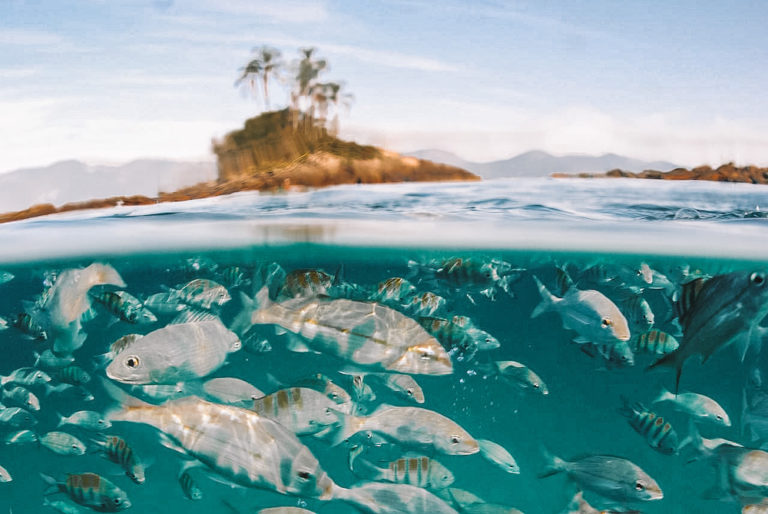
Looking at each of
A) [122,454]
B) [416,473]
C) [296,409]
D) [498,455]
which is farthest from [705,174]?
[122,454]

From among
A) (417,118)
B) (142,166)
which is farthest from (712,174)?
(142,166)

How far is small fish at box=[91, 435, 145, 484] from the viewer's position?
20.4 ft

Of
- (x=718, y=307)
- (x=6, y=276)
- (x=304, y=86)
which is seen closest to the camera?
(x=718, y=307)

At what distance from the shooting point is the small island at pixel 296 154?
7180mm

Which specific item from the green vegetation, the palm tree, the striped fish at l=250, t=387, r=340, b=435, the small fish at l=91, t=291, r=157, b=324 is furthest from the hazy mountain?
the striped fish at l=250, t=387, r=340, b=435

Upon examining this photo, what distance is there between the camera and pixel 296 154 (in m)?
7.56

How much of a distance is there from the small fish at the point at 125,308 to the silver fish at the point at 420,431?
268 centimetres

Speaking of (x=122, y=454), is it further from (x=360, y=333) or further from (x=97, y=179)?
(x=97, y=179)

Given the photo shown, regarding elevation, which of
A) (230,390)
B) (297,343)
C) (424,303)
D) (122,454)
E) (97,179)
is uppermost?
(97,179)

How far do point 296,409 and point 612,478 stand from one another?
320 cm

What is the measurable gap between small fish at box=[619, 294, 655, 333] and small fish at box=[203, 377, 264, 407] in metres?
4.13

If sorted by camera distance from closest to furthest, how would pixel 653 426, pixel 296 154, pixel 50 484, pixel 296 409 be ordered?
pixel 296 409 < pixel 653 426 < pixel 50 484 < pixel 296 154

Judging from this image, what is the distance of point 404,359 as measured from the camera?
546 cm

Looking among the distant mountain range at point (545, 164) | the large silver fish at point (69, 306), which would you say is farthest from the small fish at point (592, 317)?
the large silver fish at point (69, 306)
